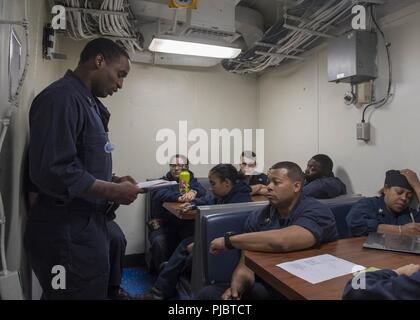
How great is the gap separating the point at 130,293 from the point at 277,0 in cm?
290

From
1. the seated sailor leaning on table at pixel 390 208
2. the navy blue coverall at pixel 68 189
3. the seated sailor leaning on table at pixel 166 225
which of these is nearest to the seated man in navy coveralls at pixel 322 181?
the seated sailor leaning on table at pixel 390 208

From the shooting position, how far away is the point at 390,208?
6.56 ft

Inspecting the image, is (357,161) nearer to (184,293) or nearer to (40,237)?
(184,293)

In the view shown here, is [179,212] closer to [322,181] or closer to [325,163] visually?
[322,181]

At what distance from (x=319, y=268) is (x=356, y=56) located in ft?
6.18

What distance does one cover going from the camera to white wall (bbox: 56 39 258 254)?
143 inches

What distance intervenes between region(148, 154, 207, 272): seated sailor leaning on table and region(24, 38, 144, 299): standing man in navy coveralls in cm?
166

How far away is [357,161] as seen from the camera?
107 inches

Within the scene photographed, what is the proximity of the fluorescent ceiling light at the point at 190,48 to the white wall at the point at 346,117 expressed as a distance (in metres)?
0.89

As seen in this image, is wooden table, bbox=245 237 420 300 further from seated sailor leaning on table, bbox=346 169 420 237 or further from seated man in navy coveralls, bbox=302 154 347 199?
seated man in navy coveralls, bbox=302 154 347 199

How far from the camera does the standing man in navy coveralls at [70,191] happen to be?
104 centimetres

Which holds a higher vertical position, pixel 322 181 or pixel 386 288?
pixel 322 181

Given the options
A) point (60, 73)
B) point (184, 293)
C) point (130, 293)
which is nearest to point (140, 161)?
point (60, 73)

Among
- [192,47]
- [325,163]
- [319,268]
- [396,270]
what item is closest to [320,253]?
[319,268]
